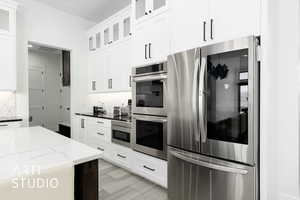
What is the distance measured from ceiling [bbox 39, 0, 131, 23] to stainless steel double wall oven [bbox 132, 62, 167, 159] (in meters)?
2.06

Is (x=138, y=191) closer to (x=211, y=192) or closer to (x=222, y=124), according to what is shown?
(x=211, y=192)

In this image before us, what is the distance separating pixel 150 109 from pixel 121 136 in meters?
0.94

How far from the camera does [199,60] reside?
166 cm

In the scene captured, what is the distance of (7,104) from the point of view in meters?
3.45

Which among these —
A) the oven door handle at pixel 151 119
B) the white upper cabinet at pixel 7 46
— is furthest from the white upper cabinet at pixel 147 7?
the white upper cabinet at pixel 7 46

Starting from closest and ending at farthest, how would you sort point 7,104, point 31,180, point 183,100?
point 31,180
point 183,100
point 7,104

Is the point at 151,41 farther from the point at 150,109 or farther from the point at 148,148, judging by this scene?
the point at 148,148

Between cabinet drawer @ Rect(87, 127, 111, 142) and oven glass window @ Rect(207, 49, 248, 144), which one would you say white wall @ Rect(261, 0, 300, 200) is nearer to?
oven glass window @ Rect(207, 49, 248, 144)

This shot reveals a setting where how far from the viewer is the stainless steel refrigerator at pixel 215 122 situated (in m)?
1.39

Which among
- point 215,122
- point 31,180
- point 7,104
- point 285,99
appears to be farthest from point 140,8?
point 7,104

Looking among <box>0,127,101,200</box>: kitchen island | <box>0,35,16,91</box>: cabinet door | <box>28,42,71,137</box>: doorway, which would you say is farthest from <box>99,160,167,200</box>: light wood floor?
<box>28,42,71,137</box>: doorway

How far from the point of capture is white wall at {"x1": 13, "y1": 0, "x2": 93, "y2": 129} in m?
3.55

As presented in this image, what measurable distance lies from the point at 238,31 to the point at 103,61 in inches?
122

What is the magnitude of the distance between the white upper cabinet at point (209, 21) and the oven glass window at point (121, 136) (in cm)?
158
